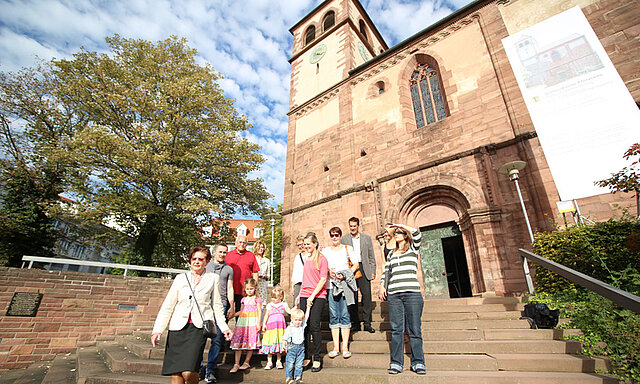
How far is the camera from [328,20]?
681 inches

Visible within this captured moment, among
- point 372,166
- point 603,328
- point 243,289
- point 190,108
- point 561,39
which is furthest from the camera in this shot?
point 190,108

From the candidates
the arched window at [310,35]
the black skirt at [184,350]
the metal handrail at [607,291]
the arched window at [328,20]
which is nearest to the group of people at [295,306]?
the black skirt at [184,350]

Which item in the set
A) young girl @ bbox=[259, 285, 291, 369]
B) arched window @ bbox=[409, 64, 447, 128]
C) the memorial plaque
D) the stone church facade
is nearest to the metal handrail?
young girl @ bbox=[259, 285, 291, 369]

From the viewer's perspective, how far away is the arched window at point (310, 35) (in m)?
18.0

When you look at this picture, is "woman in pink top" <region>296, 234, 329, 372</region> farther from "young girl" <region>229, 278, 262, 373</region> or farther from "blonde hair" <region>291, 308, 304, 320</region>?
"young girl" <region>229, 278, 262, 373</region>

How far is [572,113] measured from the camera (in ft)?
23.4

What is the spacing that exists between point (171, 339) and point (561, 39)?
37.2 feet

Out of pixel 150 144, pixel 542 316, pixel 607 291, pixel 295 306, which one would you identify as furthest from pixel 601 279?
pixel 150 144

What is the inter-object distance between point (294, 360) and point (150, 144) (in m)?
11.1

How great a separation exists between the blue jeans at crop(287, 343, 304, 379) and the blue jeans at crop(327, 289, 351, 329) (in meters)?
0.64

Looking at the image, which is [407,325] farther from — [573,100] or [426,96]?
[426,96]

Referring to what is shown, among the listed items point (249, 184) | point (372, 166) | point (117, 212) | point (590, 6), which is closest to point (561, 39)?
point (590, 6)

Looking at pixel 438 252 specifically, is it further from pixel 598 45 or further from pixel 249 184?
pixel 249 184

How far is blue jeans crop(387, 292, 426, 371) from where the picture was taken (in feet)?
10.6
